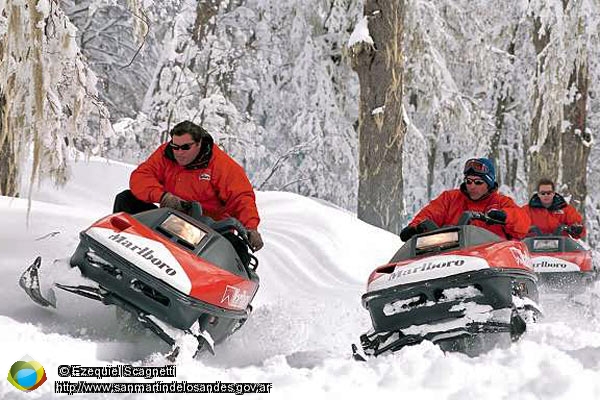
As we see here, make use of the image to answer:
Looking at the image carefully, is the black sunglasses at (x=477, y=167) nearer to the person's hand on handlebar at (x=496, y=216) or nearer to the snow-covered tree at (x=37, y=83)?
the person's hand on handlebar at (x=496, y=216)

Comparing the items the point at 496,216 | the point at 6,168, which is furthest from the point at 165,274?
the point at 6,168

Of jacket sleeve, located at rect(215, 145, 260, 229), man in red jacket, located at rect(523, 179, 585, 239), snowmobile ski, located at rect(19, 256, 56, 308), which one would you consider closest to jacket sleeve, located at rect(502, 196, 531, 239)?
jacket sleeve, located at rect(215, 145, 260, 229)

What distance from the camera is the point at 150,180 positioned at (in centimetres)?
505

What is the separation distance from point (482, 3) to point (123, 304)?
15749 millimetres

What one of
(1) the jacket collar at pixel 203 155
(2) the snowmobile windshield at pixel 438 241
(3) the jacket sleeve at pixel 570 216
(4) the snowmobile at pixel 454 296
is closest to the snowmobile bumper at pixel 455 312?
(4) the snowmobile at pixel 454 296

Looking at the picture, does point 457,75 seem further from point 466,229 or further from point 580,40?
point 466,229

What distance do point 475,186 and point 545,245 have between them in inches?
121

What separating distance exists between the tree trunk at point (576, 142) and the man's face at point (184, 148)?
8596mm

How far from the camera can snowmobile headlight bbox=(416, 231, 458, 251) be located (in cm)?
476

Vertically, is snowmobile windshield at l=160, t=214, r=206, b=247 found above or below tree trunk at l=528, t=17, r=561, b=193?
above

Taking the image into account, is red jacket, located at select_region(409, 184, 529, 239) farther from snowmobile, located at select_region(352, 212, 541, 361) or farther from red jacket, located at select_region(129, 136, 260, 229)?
red jacket, located at select_region(129, 136, 260, 229)

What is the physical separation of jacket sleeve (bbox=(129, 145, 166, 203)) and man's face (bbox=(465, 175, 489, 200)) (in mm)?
2142

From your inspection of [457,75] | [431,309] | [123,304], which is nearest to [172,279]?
[123,304]

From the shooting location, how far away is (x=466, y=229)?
15.8 ft
